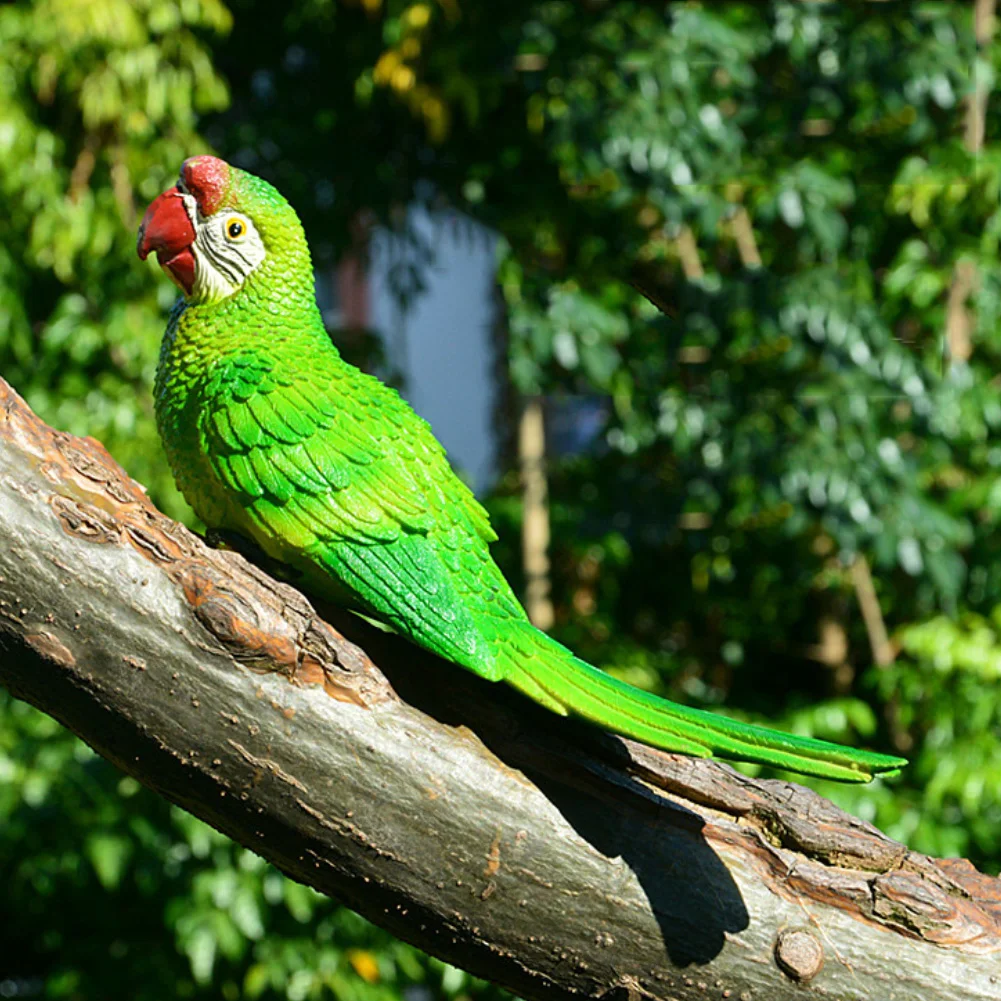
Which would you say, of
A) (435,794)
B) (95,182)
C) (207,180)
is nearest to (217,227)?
(207,180)

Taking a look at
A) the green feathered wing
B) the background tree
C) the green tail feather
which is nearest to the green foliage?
the background tree

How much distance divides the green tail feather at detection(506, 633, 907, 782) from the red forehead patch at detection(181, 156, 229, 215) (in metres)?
0.63

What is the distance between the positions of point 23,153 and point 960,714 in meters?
3.04

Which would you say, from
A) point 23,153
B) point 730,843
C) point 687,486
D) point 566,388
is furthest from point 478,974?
point 23,153

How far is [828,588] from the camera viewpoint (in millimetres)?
3742

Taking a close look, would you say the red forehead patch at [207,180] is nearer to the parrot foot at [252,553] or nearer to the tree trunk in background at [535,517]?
the parrot foot at [252,553]

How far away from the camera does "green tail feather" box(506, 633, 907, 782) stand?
44.9 inches

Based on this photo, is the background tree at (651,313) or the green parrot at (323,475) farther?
the background tree at (651,313)

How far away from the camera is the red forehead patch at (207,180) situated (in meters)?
1.35

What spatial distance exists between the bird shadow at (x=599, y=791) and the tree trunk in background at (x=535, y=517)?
2424mm


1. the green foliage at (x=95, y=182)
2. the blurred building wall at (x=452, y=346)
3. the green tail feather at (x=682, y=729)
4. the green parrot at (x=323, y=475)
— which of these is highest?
the green parrot at (x=323, y=475)

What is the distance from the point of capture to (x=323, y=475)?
127 cm

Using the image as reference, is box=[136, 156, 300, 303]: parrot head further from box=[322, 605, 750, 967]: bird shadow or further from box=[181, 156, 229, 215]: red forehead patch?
box=[322, 605, 750, 967]: bird shadow

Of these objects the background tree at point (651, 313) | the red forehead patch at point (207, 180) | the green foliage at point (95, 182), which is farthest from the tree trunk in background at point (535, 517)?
the red forehead patch at point (207, 180)
